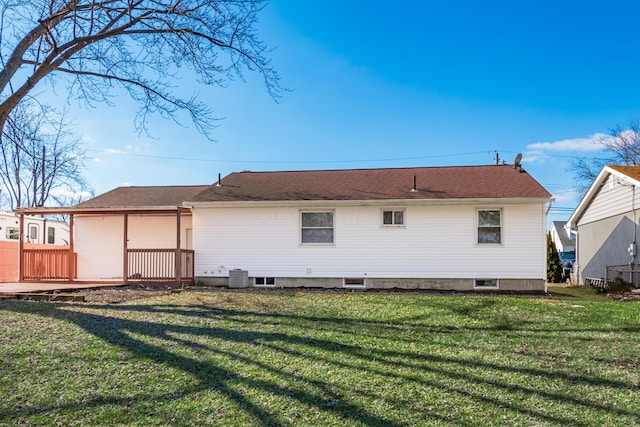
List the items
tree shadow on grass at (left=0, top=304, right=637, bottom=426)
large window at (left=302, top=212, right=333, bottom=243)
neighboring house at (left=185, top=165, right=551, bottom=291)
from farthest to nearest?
large window at (left=302, top=212, right=333, bottom=243) < neighboring house at (left=185, top=165, right=551, bottom=291) < tree shadow on grass at (left=0, top=304, right=637, bottom=426)

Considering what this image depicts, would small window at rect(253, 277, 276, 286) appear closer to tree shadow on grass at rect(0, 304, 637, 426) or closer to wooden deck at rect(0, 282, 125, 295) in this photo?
wooden deck at rect(0, 282, 125, 295)

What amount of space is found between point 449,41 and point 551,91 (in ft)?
20.2

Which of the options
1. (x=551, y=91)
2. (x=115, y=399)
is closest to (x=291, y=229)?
(x=115, y=399)

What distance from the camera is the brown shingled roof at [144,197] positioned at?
626 inches

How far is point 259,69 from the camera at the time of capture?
1071cm

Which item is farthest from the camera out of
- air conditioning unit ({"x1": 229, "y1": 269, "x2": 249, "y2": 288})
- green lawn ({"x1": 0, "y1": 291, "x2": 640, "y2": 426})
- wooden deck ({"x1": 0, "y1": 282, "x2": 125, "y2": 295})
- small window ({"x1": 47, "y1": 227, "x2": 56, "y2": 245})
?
small window ({"x1": 47, "y1": 227, "x2": 56, "y2": 245})

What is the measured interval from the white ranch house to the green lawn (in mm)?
4683

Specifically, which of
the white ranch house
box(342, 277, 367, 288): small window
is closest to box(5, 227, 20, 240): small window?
the white ranch house

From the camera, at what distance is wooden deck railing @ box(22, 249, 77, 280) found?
575 inches

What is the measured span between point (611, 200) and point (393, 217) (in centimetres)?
894

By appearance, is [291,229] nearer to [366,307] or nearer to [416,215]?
[416,215]

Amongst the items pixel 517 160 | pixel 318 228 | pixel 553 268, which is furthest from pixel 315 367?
pixel 553 268

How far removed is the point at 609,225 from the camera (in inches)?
645

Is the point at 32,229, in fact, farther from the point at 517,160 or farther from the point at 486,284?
the point at 517,160
